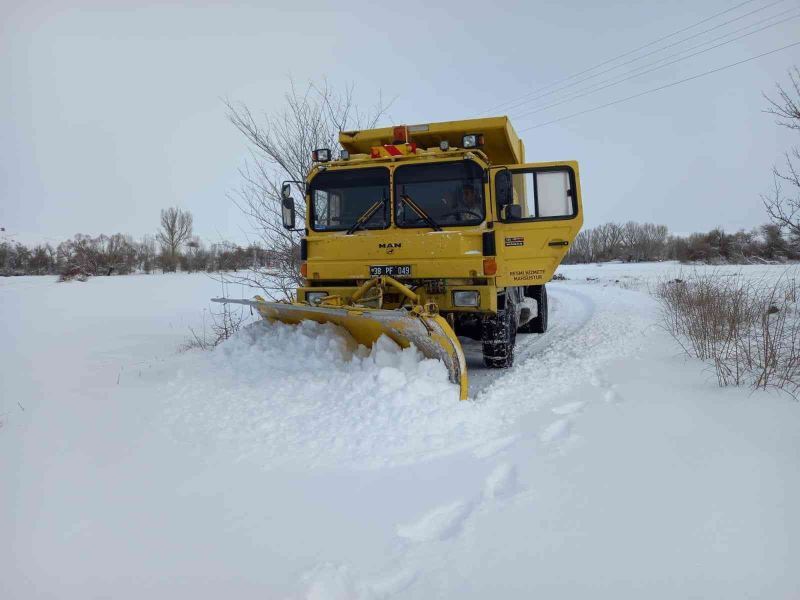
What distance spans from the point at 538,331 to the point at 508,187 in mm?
4270

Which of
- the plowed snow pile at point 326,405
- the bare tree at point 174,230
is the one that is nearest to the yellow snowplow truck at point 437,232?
the plowed snow pile at point 326,405

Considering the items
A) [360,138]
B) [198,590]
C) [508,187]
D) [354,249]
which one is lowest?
[198,590]

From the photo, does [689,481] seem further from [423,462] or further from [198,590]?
[198,590]

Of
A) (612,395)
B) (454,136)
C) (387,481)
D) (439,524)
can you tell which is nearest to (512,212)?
(454,136)

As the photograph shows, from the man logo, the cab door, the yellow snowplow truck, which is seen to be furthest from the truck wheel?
the man logo

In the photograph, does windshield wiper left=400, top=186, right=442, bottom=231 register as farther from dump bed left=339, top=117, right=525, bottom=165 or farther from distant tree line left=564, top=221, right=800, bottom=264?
distant tree line left=564, top=221, right=800, bottom=264

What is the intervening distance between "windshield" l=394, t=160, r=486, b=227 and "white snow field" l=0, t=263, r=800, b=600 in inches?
67.5

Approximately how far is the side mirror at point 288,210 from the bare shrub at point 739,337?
197 inches

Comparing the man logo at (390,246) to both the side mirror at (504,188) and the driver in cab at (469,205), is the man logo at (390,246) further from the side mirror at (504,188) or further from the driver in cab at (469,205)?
the side mirror at (504,188)

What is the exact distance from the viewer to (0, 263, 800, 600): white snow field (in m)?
1.98

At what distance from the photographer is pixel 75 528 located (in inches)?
93.9

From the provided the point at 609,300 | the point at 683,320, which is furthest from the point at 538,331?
the point at 609,300

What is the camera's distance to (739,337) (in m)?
5.30

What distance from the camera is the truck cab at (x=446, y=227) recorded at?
5316mm
